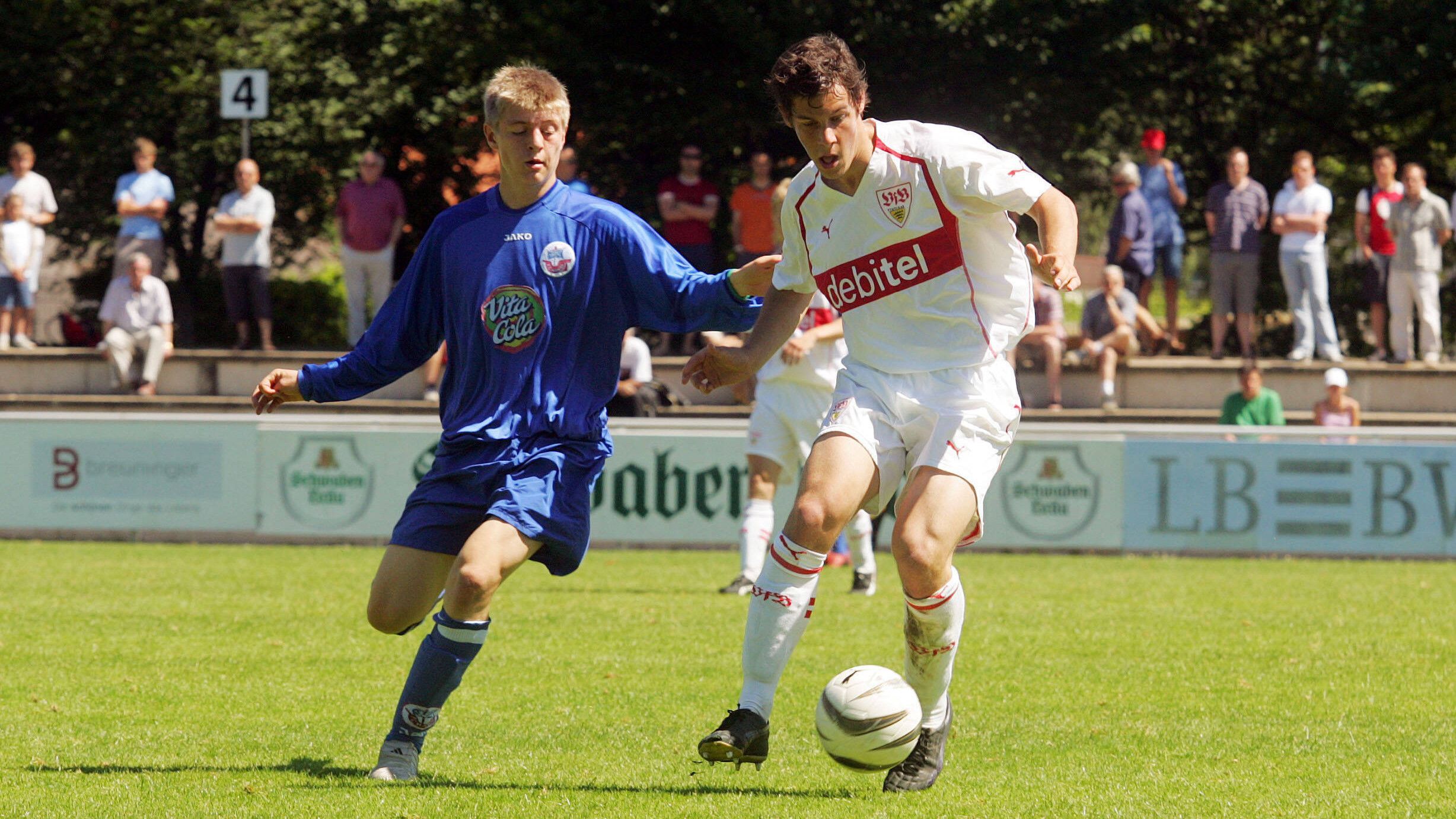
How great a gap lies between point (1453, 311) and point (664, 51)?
10.6 metres

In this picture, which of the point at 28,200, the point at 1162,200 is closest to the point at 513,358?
the point at 1162,200

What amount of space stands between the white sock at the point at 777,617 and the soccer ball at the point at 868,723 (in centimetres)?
18

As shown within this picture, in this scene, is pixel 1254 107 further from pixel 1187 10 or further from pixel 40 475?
pixel 40 475

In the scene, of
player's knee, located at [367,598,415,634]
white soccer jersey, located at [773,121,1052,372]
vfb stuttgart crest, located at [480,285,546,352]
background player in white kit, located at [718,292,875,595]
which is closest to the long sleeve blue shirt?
vfb stuttgart crest, located at [480,285,546,352]

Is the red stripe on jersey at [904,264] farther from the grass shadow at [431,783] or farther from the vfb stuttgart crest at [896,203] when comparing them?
the grass shadow at [431,783]

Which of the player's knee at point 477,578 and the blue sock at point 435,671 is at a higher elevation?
the player's knee at point 477,578

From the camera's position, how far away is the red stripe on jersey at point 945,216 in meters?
5.26

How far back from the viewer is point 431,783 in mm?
5371

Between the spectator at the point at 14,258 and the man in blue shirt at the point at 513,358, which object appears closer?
the man in blue shirt at the point at 513,358

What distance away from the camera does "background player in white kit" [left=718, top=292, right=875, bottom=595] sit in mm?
10453

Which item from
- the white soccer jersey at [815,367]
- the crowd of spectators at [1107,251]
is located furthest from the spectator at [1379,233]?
the white soccer jersey at [815,367]

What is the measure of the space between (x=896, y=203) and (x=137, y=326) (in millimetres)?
14643

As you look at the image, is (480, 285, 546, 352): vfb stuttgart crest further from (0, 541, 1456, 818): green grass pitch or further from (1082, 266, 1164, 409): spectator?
(1082, 266, 1164, 409): spectator

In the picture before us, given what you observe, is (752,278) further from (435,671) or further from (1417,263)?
(1417,263)
